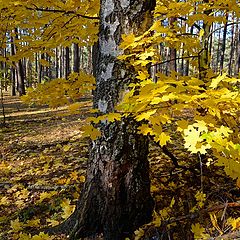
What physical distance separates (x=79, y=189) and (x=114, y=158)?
1.71m

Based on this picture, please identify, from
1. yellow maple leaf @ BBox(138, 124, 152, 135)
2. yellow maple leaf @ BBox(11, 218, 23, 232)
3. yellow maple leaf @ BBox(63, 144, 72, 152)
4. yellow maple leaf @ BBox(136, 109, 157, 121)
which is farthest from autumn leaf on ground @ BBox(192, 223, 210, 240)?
yellow maple leaf @ BBox(63, 144, 72, 152)

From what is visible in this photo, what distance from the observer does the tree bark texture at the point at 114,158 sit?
2.44m

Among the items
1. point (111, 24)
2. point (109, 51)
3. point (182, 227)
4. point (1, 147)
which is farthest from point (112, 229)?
point (1, 147)

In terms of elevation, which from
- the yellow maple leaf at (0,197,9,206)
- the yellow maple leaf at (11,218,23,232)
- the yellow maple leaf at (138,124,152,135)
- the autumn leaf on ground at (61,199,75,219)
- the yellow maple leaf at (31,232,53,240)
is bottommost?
the yellow maple leaf at (0,197,9,206)

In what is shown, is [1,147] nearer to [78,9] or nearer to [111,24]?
[78,9]

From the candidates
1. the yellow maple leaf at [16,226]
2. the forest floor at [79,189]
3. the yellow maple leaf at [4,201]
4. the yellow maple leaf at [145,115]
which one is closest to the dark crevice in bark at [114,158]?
the forest floor at [79,189]

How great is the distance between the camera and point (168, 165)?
4250 mm

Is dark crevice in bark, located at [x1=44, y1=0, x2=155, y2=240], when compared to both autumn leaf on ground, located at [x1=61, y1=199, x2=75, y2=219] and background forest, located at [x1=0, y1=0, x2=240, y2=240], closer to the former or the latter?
background forest, located at [x1=0, y1=0, x2=240, y2=240]

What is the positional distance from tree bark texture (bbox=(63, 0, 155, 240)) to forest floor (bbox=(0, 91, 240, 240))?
0.20 meters

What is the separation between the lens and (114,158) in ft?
8.28

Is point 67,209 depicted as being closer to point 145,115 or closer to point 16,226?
point 16,226

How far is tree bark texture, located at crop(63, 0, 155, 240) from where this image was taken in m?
2.44

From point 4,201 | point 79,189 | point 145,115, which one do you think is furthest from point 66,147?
point 145,115

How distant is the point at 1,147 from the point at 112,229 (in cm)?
520
